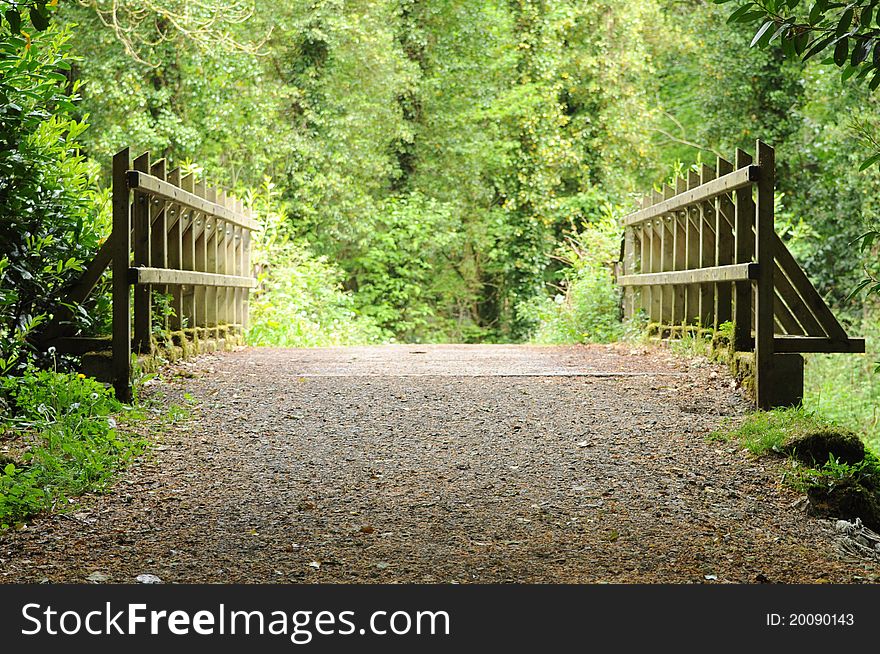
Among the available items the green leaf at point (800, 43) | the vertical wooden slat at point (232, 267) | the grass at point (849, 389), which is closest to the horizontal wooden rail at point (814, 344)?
the green leaf at point (800, 43)

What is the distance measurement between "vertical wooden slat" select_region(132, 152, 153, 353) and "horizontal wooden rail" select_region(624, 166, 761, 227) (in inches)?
170

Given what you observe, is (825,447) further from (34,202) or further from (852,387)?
(852,387)

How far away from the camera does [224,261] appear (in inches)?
448

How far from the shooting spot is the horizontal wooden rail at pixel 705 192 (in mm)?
7117

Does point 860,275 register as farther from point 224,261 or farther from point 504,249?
point 224,261

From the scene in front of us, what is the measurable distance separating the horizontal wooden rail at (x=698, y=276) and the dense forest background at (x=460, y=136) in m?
1.75

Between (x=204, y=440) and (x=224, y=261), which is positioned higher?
(x=224, y=261)

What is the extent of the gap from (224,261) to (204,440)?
205 inches

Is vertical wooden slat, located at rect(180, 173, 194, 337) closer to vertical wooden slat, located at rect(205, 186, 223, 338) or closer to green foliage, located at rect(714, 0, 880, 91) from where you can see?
vertical wooden slat, located at rect(205, 186, 223, 338)

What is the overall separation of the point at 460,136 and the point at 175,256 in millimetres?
15292

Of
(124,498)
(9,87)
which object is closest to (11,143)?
(9,87)

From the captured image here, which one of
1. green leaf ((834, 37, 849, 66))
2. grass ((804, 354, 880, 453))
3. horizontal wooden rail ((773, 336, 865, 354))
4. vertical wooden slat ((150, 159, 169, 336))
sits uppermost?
green leaf ((834, 37, 849, 66))

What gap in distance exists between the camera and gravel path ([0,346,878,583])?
4309 millimetres

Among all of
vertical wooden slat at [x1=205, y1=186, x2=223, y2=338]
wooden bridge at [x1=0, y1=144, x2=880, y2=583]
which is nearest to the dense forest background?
vertical wooden slat at [x1=205, y1=186, x2=223, y2=338]
